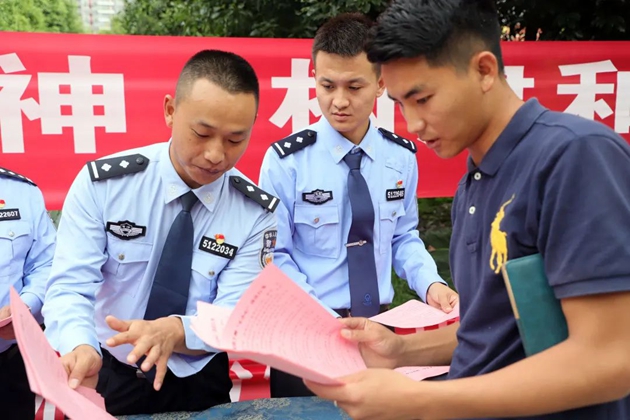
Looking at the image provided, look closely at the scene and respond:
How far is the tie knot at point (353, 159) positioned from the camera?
2072 mm

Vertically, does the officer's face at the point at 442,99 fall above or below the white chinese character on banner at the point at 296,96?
above

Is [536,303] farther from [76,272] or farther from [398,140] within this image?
[398,140]

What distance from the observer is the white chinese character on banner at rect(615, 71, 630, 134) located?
340 centimetres

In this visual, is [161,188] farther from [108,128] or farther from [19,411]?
[108,128]

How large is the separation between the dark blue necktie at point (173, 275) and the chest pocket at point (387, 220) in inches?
30.3

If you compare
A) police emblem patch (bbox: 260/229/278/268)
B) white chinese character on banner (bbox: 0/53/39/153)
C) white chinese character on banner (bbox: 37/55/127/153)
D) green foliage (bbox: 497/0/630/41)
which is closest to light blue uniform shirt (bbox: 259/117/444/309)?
police emblem patch (bbox: 260/229/278/268)

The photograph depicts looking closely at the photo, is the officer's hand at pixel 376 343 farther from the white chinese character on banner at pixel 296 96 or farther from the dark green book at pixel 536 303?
the white chinese character on banner at pixel 296 96

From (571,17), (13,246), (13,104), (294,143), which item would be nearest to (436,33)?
(294,143)

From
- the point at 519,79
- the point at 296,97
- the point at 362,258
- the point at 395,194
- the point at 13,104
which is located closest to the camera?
the point at 362,258


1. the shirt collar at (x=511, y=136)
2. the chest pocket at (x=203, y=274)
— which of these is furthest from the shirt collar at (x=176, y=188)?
the shirt collar at (x=511, y=136)

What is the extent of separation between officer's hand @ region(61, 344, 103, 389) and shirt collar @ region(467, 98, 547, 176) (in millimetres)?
842

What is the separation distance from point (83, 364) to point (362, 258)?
106 centimetres

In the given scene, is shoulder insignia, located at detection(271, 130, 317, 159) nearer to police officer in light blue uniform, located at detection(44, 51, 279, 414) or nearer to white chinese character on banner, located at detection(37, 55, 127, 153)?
police officer in light blue uniform, located at detection(44, 51, 279, 414)

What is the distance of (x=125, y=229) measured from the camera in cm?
153
